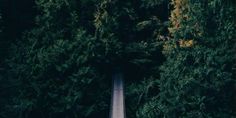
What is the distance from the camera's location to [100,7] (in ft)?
63.0

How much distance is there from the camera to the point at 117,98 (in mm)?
18516

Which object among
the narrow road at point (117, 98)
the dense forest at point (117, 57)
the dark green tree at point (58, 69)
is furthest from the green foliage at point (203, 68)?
the dark green tree at point (58, 69)

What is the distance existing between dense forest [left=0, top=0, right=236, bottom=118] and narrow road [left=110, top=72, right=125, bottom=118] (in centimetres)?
28

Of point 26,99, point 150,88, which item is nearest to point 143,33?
point 150,88

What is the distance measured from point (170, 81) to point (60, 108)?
165 inches

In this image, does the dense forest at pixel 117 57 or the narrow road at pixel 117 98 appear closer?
the dense forest at pixel 117 57

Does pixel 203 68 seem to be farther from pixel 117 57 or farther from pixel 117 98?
pixel 117 57

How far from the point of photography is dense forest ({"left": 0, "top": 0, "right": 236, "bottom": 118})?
1659 cm

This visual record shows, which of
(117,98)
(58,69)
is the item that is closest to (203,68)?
(117,98)

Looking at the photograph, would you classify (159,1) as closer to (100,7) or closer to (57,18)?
(100,7)

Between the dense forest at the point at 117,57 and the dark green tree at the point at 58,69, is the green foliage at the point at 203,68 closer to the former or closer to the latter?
the dense forest at the point at 117,57

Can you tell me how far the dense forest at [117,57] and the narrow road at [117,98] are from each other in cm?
28

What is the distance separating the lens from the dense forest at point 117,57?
16.6m

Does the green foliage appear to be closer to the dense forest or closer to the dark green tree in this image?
the dense forest
